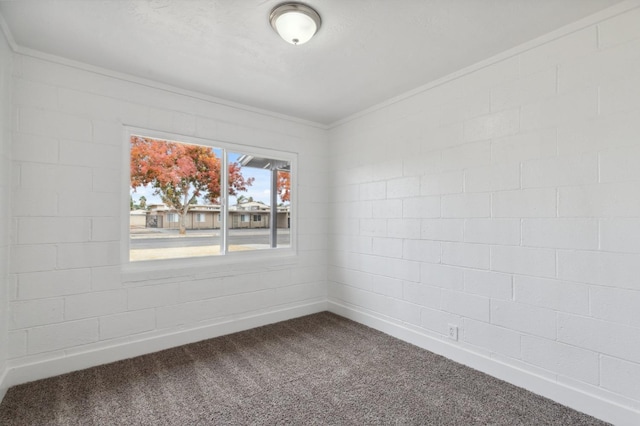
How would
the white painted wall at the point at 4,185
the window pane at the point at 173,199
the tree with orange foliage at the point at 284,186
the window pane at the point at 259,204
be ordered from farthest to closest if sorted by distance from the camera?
the tree with orange foliage at the point at 284,186, the window pane at the point at 259,204, the window pane at the point at 173,199, the white painted wall at the point at 4,185

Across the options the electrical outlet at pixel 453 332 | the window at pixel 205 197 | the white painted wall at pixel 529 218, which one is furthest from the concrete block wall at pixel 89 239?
the electrical outlet at pixel 453 332

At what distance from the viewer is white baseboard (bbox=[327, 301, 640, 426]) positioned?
75.1 inches

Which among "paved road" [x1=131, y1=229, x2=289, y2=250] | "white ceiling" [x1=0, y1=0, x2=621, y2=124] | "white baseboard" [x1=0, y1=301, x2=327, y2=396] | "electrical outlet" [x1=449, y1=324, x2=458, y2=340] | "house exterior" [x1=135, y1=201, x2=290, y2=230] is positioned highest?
"white ceiling" [x1=0, y1=0, x2=621, y2=124]

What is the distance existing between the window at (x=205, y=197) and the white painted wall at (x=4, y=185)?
2.68 feet

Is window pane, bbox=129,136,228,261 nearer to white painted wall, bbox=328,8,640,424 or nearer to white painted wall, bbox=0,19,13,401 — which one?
white painted wall, bbox=0,19,13,401

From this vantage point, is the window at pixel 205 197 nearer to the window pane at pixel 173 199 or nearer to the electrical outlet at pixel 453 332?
the window pane at pixel 173 199

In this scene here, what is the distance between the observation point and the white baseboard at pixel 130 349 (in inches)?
93.2

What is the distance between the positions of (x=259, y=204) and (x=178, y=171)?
39.6 inches

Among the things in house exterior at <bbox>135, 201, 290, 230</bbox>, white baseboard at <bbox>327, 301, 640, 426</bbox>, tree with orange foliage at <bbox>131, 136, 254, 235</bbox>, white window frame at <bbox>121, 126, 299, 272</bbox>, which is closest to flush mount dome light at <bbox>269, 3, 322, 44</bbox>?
white window frame at <bbox>121, 126, 299, 272</bbox>

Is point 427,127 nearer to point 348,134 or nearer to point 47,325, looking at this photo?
point 348,134

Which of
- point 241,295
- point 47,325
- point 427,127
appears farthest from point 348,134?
point 47,325

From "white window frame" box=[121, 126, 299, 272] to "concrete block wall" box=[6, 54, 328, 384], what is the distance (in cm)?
3

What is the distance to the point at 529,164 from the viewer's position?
2.32 meters

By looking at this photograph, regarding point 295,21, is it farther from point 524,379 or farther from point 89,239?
point 524,379
